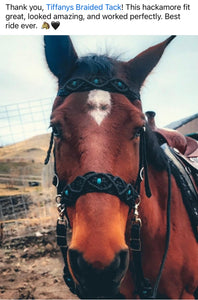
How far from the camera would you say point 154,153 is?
1920 mm

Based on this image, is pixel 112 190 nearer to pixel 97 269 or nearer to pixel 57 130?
pixel 97 269

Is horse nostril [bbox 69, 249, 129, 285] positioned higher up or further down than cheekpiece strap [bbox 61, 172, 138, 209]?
further down

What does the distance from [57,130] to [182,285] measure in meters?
1.45

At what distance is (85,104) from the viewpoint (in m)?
1.42

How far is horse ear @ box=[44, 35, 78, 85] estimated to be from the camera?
1.64 m

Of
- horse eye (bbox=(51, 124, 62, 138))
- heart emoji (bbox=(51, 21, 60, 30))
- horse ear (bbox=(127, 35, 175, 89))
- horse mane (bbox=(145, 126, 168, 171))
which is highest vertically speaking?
heart emoji (bbox=(51, 21, 60, 30))

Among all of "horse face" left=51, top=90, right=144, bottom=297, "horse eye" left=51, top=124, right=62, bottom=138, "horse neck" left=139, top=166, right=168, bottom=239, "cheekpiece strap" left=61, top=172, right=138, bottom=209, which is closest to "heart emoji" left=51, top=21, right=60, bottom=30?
"horse face" left=51, top=90, right=144, bottom=297

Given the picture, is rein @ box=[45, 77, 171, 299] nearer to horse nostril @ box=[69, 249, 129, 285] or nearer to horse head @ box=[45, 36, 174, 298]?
horse head @ box=[45, 36, 174, 298]

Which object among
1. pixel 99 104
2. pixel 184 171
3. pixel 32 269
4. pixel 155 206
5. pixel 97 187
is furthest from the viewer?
pixel 32 269

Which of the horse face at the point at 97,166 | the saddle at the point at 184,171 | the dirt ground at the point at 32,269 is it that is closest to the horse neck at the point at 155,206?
the saddle at the point at 184,171

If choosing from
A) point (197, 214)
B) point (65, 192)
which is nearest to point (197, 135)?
point (197, 214)

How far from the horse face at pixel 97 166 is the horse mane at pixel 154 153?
1.32 feet

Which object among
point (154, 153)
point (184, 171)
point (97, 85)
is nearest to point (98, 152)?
point (97, 85)

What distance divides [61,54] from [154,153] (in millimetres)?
1007
